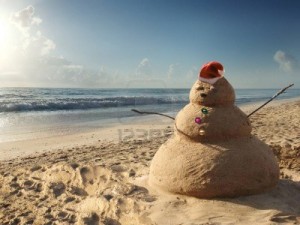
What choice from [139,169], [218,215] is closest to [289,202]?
[218,215]

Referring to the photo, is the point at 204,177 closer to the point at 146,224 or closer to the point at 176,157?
the point at 176,157

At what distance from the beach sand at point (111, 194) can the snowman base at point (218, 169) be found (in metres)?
0.11

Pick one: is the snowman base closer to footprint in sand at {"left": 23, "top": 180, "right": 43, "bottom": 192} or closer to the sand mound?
the sand mound

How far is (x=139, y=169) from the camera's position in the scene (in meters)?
5.84

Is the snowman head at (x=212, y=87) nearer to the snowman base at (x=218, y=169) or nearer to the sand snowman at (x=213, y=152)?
the sand snowman at (x=213, y=152)

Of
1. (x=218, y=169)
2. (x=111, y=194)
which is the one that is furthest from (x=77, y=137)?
(x=218, y=169)

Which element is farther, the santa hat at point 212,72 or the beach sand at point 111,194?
the santa hat at point 212,72

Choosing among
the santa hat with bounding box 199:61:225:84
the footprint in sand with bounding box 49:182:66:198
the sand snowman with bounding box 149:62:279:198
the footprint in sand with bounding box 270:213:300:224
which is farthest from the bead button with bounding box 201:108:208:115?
the footprint in sand with bounding box 49:182:66:198

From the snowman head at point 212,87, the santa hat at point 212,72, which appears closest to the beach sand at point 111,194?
the snowman head at point 212,87

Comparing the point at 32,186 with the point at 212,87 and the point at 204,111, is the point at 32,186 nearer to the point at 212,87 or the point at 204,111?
the point at 204,111

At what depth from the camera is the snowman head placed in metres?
4.20

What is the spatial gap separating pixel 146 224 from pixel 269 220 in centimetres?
122

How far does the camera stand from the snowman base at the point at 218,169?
392 cm

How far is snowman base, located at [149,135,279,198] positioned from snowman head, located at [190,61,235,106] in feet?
1.63
